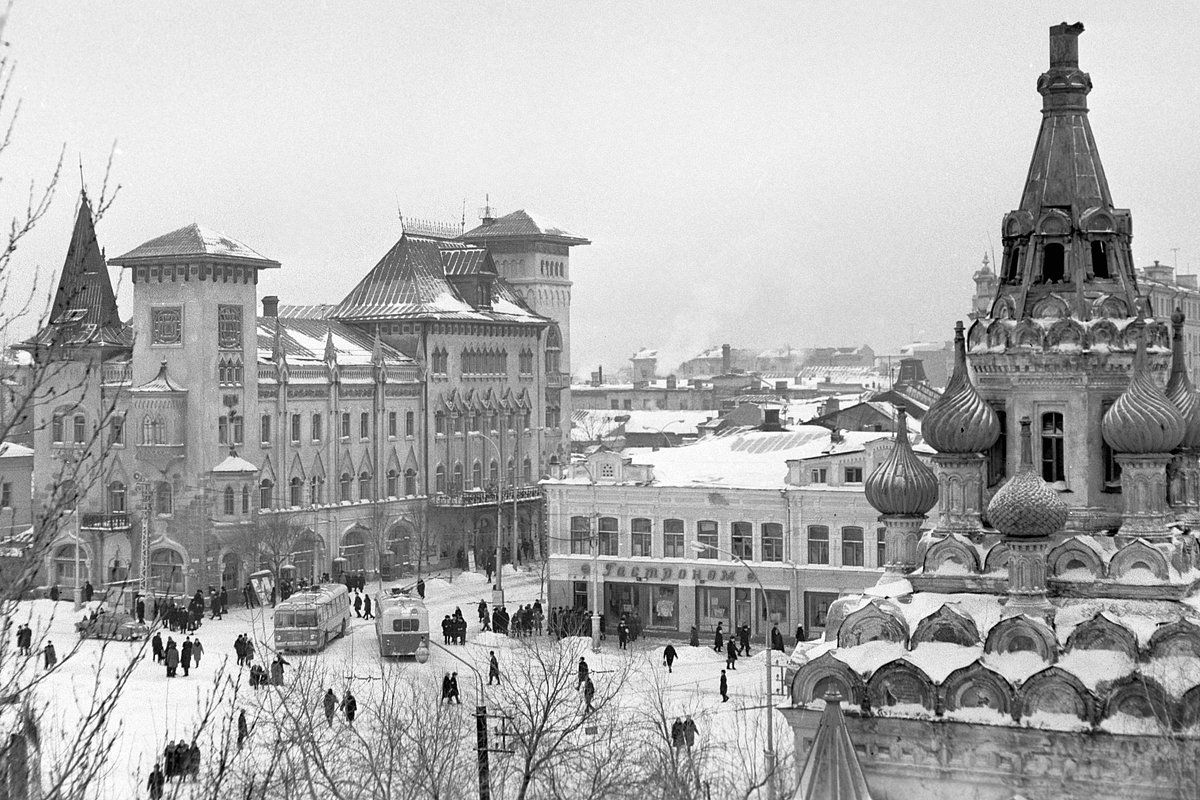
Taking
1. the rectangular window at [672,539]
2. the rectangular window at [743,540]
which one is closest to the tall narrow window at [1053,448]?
the rectangular window at [743,540]

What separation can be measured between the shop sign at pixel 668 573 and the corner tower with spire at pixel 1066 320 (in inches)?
995

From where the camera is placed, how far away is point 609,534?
59.2 metres

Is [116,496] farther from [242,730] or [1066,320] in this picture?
[1066,320]

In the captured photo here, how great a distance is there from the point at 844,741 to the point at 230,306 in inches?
2068

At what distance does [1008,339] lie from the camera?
31859mm

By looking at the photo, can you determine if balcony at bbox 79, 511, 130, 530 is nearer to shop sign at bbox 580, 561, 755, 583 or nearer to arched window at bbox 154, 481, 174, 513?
arched window at bbox 154, 481, 174, 513

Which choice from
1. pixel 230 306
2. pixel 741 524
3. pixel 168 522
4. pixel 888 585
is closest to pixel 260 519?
pixel 168 522

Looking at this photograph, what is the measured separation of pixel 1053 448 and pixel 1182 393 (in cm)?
258

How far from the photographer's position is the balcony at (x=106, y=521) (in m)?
69.2

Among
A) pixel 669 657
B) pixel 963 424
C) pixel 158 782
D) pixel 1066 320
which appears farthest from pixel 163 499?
pixel 158 782

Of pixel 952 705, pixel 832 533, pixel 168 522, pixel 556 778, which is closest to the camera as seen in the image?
pixel 556 778

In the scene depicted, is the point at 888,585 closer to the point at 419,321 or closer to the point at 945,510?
the point at 945,510

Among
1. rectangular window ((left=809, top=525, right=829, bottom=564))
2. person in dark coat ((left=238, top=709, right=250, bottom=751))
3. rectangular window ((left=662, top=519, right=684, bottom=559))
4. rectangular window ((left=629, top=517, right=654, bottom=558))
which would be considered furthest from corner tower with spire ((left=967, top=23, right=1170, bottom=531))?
rectangular window ((left=629, top=517, right=654, bottom=558))

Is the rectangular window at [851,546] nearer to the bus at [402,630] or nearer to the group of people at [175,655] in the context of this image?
the bus at [402,630]
